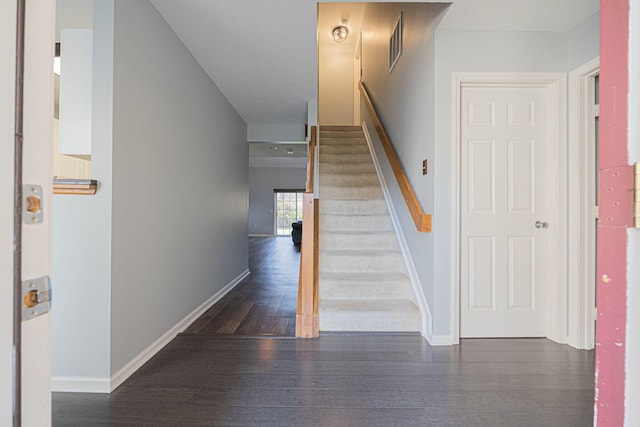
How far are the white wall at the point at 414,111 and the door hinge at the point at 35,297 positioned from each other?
2355 mm

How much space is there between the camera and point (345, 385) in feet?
6.12

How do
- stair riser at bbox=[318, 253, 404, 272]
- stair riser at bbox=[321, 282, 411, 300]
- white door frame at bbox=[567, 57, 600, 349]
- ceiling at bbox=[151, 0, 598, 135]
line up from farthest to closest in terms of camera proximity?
stair riser at bbox=[318, 253, 404, 272] → stair riser at bbox=[321, 282, 411, 300] → white door frame at bbox=[567, 57, 600, 349] → ceiling at bbox=[151, 0, 598, 135]

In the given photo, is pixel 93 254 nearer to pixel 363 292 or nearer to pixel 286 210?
pixel 363 292

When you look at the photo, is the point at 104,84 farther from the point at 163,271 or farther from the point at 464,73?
A: the point at 464,73

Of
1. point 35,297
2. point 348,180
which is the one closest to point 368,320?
point 348,180

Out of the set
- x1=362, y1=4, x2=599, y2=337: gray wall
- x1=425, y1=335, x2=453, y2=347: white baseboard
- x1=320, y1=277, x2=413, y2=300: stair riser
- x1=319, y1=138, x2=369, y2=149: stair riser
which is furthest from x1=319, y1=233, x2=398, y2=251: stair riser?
x1=319, y1=138, x2=369, y2=149: stair riser

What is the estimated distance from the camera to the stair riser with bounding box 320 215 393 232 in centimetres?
372

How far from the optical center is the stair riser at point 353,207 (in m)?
3.92

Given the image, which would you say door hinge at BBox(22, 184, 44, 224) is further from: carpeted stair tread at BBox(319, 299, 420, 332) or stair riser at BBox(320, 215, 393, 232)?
stair riser at BBox(320, 215, 393, 232)

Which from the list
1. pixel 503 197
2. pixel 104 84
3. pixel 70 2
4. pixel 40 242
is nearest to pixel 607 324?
pixel 40 242

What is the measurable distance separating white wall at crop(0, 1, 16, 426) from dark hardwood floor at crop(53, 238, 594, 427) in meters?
1.33

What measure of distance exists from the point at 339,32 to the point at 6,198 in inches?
273

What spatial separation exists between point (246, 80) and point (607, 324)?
3.37 metres

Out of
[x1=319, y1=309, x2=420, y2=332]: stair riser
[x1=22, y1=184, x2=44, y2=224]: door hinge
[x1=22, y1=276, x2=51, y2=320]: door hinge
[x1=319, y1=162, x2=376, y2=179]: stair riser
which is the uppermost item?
[x1=319, y1=162, x2=376, y2=179]: stair riser
